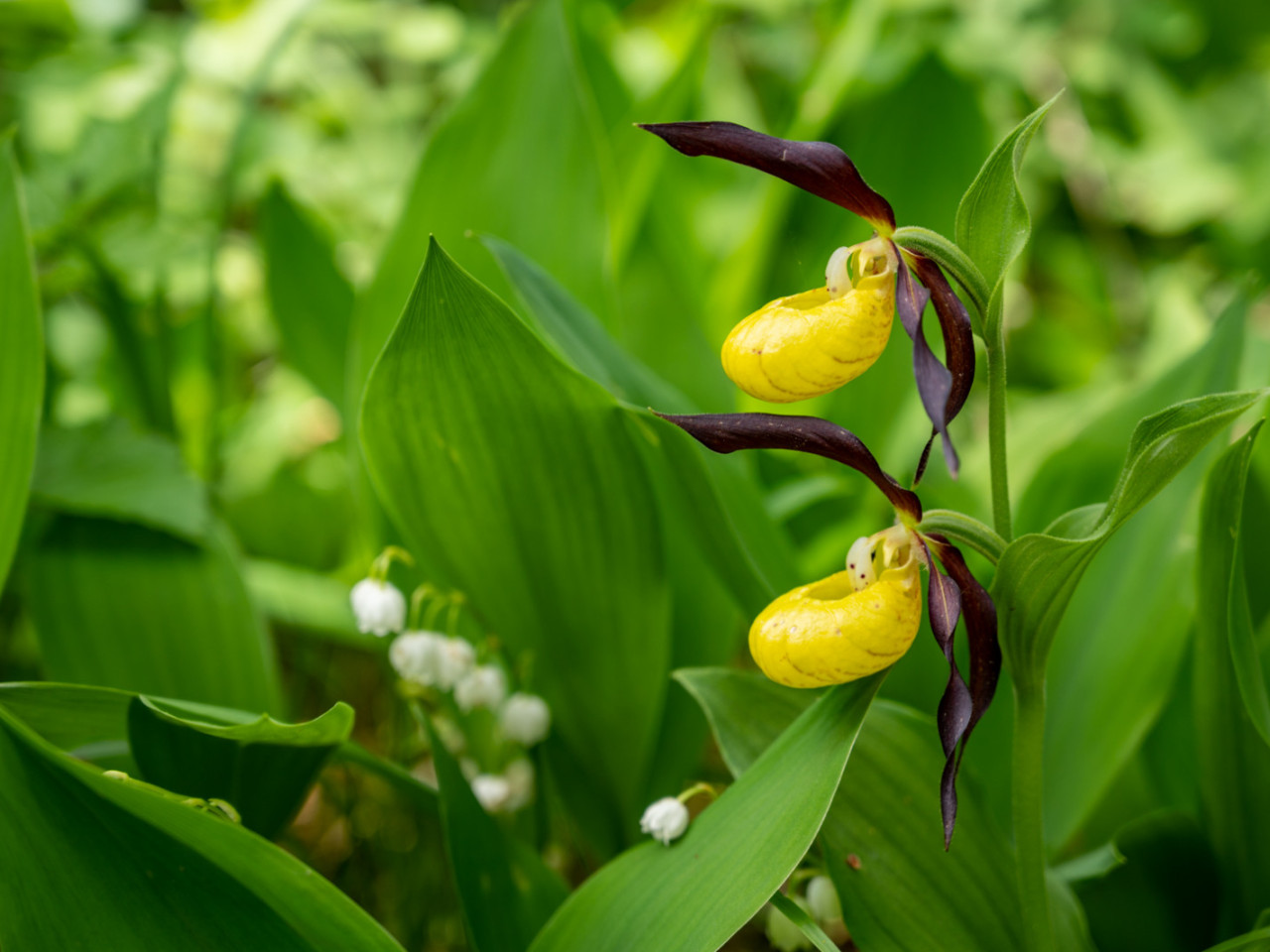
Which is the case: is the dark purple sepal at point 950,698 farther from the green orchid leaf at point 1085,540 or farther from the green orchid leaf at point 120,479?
the green orchid leaf at point 120,479

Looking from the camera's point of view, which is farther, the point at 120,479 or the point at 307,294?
the point at 307,294

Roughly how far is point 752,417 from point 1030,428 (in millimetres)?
758

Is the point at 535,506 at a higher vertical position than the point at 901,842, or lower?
higher

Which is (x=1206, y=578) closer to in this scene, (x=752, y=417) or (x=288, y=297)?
(x=752, y=417)

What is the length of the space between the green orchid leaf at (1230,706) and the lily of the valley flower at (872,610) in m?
0.15

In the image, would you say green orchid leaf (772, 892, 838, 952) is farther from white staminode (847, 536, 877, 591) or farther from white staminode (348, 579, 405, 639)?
white staminode (348, 579, 405, 639)

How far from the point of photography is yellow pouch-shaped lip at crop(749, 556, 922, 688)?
0.46 m

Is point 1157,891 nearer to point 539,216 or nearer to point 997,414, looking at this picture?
point 997,414

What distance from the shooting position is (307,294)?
1.06 m

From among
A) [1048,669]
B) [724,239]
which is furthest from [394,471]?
[724,239]

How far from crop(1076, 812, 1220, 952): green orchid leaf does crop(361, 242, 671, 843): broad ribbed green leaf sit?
0.35 metres

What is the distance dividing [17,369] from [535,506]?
0.38 meters

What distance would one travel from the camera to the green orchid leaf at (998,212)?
448mm

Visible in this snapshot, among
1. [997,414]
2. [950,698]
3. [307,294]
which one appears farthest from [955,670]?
[307,294]
